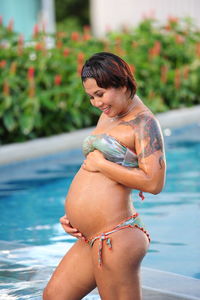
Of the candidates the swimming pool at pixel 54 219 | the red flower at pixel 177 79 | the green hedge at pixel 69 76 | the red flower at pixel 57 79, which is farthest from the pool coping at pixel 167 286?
the red flower at pixel 177 79

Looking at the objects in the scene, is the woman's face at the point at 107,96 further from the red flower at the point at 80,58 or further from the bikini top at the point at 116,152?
the red flower at the point at 80,58

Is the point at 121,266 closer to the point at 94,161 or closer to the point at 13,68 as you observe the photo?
the point at 94,161

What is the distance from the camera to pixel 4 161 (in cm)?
952

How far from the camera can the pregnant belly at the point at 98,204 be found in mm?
3850

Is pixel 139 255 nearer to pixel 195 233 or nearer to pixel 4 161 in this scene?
pixel 195 233

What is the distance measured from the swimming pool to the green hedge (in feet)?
2.05

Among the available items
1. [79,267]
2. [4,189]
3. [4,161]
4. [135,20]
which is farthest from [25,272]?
[135,20]

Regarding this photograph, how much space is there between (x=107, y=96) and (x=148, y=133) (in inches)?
10.2

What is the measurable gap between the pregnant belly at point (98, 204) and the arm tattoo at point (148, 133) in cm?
22

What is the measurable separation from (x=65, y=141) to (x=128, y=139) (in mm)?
6651

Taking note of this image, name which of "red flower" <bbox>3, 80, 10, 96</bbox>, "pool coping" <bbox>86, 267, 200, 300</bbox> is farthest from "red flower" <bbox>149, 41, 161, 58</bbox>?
"pool coping" <bbox>86, 267, 200, 300</bbox>

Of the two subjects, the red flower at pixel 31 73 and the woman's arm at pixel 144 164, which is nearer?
the woman's arm at pixel 144 164

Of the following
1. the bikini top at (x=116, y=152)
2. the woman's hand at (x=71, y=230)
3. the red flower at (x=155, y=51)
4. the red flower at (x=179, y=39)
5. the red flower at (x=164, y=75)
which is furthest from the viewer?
the red flower at (x=179, y=39)

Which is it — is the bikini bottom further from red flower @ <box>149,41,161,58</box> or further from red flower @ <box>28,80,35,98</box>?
red flower @ <box>149,41,161,58</box>
